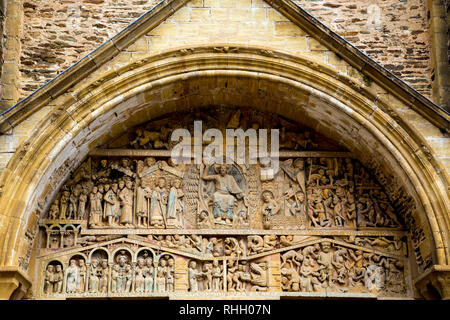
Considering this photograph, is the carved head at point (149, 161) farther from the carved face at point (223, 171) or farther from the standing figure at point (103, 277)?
the standing figure at point (103, 277)

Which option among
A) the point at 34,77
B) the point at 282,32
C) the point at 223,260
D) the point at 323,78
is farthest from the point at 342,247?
the point at 34,77

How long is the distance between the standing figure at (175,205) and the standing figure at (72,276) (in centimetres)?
134

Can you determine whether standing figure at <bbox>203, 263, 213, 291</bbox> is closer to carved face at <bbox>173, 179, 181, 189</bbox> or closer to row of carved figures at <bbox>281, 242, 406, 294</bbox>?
row of carved figures at <bbox>281, 242, 406, 294</bbox>

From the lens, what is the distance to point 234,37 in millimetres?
10781

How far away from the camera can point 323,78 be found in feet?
34.7

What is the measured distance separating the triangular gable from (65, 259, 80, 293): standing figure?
81.5 inches

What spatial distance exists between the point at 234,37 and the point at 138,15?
5.34 ft

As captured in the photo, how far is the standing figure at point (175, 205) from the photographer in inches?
428

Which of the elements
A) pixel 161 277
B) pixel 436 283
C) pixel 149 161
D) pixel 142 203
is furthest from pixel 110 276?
pixel 436 283

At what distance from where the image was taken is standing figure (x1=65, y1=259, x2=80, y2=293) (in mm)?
10414

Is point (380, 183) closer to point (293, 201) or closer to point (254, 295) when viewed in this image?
point (293, 201)

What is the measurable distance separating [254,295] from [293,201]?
148 cm

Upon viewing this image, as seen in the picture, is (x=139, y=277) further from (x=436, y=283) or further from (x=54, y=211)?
(x=436, y=283)

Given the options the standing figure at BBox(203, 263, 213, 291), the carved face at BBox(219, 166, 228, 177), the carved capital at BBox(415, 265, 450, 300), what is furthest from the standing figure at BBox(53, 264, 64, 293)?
the carved capital at BBox(415, 265, 450, 300)
